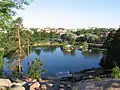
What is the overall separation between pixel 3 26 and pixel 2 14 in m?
0.53

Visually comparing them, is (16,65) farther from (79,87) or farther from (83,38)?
(83,38)

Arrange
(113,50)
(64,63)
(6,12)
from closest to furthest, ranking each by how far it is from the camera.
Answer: (6,12) < (113,50) < (64,63)

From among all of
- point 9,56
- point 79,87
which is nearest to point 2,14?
point 79,87

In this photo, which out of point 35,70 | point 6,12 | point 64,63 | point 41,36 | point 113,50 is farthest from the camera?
point 41,36

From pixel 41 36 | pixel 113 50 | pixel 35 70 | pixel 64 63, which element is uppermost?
pixel 35 70

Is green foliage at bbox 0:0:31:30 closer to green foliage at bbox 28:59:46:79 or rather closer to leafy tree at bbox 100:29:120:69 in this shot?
green foliage at bbox 28:59:46:79

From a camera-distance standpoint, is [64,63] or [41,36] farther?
[41,36]

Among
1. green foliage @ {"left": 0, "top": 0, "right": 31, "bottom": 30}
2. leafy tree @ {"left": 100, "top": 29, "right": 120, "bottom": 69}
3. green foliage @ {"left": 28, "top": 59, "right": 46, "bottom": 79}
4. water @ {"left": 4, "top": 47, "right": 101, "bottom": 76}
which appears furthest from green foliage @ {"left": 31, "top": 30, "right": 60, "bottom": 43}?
green foliage @ {"left": 0, "top": 0, "right": 31, "bottom": 30}

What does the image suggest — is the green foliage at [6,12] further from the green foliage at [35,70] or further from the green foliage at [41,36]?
the green foliage at [41,36]

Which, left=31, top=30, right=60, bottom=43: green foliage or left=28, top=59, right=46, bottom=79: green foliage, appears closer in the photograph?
left=28, top=59, right=46, bottom=79: green foliage

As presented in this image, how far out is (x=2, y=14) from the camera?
347 inches

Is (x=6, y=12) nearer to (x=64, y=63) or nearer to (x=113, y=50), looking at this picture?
(x=113, y=50)

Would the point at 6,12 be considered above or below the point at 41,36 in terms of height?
above

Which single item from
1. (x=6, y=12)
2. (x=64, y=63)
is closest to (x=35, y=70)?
(x=6, y=12)
